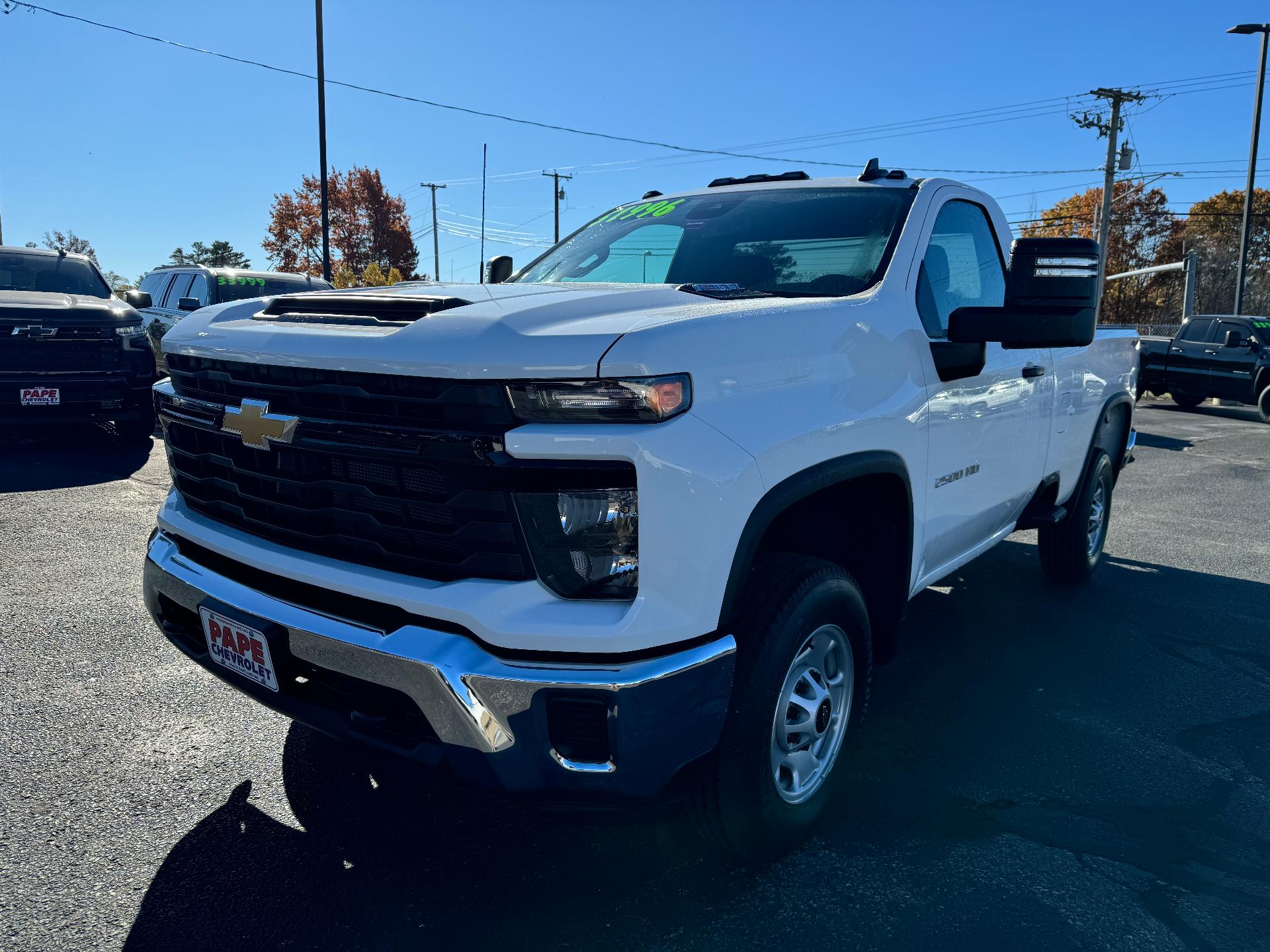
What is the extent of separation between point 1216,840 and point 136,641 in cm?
415

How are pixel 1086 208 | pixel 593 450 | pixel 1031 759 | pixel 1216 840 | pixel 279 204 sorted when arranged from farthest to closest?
pixel 1086 208, pixel 279 204, pixel 1031 759, pixel 1216 840, pixel 593 450

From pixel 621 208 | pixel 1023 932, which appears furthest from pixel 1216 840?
pixel 621 208

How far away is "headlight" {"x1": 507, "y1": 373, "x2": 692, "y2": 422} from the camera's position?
6.35 ft

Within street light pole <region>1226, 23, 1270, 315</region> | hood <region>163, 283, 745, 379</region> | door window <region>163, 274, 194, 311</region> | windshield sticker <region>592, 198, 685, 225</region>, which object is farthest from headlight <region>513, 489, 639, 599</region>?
street light pole <region>1226, 23, 1270, 315</region>

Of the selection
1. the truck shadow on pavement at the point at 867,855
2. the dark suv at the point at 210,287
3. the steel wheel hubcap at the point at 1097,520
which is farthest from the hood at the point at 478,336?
the dark suv at the point at 210,287

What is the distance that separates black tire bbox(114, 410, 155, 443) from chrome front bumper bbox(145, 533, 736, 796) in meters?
7.90

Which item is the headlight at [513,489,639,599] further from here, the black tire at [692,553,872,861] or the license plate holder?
the license plate holder

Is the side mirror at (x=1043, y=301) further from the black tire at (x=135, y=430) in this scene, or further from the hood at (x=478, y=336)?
the black tire at (x=135, y=430)

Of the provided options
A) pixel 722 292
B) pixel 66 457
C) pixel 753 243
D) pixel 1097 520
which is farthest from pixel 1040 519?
pixel 66 457

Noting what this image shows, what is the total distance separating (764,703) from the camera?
7.31 feet

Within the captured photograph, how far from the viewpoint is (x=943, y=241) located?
3.45 meters

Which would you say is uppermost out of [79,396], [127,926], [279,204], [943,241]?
[279,204]

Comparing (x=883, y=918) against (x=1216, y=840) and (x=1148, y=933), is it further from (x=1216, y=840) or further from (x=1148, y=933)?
(x=1216, y=840)

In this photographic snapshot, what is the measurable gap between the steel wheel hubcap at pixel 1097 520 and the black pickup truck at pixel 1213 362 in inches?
484
